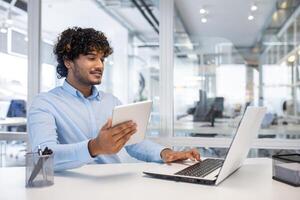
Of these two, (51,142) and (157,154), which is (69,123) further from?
(157,154)

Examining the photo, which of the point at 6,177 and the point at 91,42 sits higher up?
the point at 91,42

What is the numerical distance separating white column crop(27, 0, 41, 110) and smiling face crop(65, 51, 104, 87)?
126 cm

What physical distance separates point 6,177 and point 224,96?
2.09 meters

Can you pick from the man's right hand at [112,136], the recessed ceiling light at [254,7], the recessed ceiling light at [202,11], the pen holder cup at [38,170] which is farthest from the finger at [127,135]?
the recessed ceiling light at [254,7]

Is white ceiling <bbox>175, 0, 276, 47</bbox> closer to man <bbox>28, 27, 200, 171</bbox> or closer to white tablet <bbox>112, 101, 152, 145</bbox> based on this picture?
man <bbox>28, 27, 200, 171</bbox>

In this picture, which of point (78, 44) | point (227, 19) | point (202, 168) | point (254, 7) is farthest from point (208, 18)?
point (202, 168)

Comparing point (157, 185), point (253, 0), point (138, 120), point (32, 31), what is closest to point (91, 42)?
point (138, 120)

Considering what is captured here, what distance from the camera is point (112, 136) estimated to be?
3.86 ft

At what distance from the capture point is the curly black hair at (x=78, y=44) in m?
1.80

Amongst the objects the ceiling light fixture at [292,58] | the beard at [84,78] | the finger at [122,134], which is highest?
the ceiling light fixture at [292,58]

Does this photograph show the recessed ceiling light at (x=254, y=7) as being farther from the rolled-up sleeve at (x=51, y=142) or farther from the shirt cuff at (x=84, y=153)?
the shirt cuff at (x=84, y=153)

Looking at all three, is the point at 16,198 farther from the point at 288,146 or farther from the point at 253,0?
the point at 253,0

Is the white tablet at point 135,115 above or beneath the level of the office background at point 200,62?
beneath

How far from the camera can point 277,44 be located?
9.60ft
